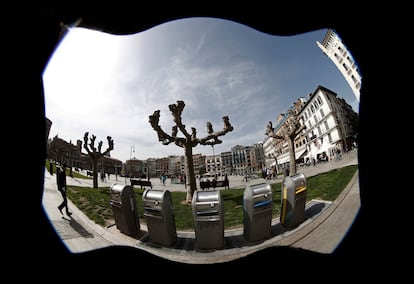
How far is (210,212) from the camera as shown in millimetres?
1240

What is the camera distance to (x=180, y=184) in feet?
5.91

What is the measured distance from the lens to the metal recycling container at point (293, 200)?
124 centimetres

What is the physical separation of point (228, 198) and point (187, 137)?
0.80 metres

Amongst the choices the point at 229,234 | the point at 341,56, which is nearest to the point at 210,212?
the point at 229,234

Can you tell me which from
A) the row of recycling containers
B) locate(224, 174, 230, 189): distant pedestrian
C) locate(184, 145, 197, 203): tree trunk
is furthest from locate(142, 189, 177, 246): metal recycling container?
locate(224, 174, 230, 189): distant pedestrian

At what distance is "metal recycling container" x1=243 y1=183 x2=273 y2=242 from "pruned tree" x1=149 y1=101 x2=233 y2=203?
61 centimetres

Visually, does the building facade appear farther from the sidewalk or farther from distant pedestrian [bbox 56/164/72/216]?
distant pedestrian [bbox 56/164/72/216]

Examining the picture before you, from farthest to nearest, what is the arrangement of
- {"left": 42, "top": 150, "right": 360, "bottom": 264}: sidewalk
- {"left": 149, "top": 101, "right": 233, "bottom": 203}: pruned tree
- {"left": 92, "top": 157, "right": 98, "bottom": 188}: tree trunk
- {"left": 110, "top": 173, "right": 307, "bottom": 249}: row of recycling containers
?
{"left": 92, "top": 157, "right": 98, "bottom": 188}: tree trunk → {"left": 149, "top": 101, "right": 233, "bottom": 203}: pruned tree → {"left": 110, "top": 173, "right": 307, "bottom": 249}: row of recycling containers → {"left": 42, "top": 150, "right": 360, "bottom": 264}: sidewalk

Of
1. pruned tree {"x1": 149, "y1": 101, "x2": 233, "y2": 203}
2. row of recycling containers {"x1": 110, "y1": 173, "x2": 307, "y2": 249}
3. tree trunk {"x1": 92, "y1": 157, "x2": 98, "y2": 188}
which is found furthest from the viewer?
tree trunk {"x1": 92, "y1": 157, "x2": 98, "y2": 188}

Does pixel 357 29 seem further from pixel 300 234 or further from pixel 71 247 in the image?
pixel 71 247

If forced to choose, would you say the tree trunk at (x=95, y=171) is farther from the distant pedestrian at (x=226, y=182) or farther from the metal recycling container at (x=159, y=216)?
the distant pedestrian at (x=226, y=182)

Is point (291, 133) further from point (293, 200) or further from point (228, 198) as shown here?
point (228, 198)

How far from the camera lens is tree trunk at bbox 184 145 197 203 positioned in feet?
5.44

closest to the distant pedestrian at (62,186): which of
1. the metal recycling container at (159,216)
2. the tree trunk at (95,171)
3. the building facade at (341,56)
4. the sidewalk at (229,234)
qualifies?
the sidewalk at (229,234)
